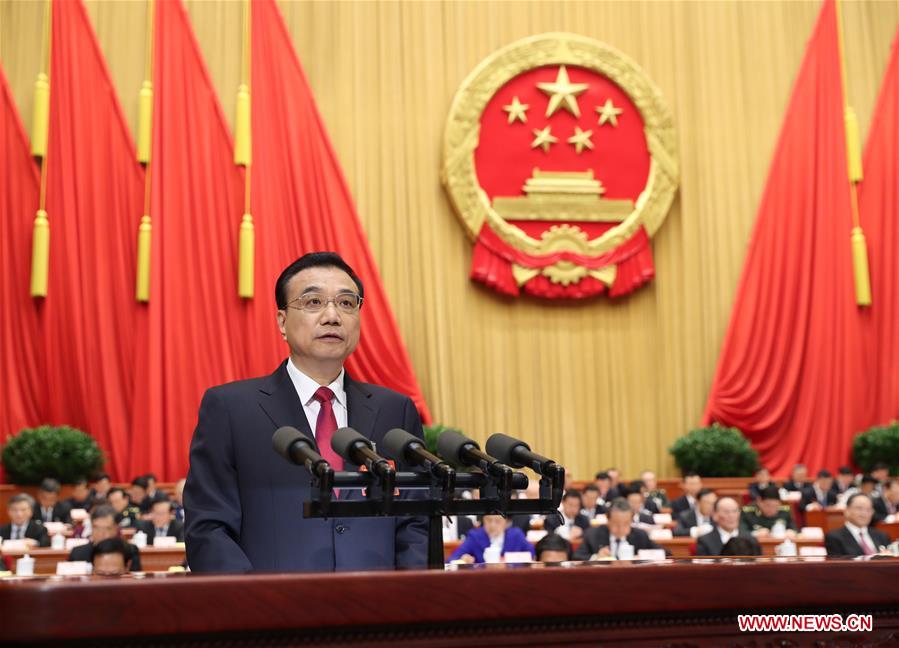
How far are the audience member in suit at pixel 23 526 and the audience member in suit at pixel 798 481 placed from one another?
6858mm

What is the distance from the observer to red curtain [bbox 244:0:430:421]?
10.9 m

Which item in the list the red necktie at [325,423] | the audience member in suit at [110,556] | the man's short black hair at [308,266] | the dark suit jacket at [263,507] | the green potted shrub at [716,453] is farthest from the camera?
the green potted shrub at [716,453]

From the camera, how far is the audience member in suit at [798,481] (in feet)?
33.9

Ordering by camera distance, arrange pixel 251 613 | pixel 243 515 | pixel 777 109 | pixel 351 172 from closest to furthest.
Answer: pixel 251 613
pixel 243 515
pixel 351 172
pixel 777 109

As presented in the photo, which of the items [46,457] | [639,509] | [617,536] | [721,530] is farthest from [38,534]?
[721,530]

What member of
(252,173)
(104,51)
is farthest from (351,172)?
(104,51)

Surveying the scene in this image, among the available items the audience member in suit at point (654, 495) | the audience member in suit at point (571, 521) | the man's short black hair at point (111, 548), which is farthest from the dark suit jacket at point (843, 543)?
the man's short black hair at point (111, 548)

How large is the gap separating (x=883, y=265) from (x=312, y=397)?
436 inches

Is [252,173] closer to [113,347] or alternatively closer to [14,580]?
[113,347]

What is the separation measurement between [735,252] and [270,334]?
17.5ft

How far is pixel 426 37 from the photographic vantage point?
37.9 feet

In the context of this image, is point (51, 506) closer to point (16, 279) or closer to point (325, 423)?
point (16, 279)

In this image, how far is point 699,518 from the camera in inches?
345

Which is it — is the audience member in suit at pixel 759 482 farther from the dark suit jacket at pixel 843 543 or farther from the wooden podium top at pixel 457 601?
the wooden podium top at pixel 457 601
